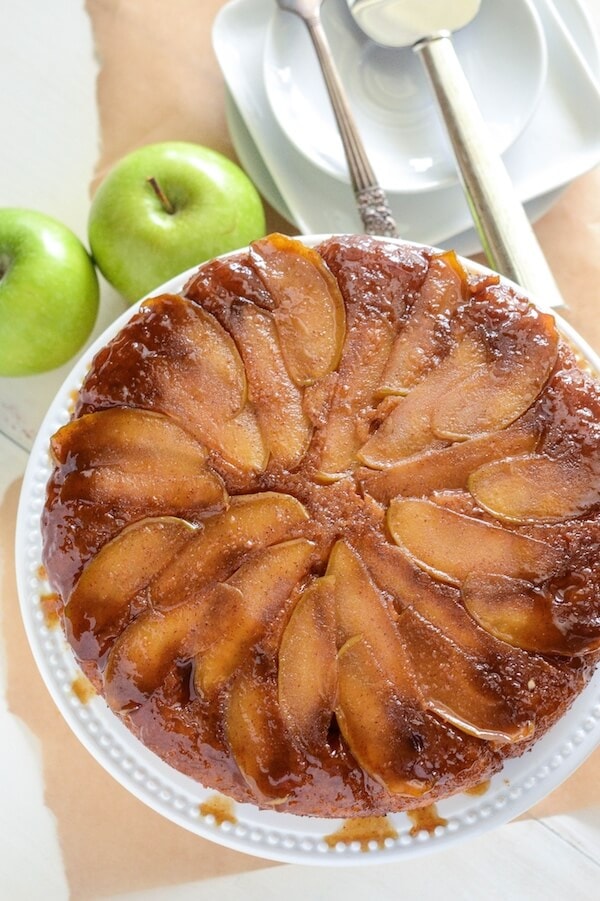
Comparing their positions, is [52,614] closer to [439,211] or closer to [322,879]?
[322,879]

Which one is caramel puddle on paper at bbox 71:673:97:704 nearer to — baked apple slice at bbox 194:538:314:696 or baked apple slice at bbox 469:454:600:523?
baked apple slice at bbox 194:538:314:696

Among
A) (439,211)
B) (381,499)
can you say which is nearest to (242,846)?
(381,499)

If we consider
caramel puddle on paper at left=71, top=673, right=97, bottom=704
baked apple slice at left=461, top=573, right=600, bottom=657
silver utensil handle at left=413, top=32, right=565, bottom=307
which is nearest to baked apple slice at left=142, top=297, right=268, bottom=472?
baked apple slice at left=461, top=573, right=600, bottom=657

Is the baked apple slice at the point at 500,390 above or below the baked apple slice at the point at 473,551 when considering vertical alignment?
above

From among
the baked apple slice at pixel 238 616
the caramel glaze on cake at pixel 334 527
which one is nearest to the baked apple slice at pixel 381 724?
the caramel glaze on cake at pixel 334 527

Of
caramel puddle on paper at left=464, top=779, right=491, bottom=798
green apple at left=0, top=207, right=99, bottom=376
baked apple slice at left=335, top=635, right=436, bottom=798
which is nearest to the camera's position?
baked apple slice at left=335, top=635, right=436, bottom=798

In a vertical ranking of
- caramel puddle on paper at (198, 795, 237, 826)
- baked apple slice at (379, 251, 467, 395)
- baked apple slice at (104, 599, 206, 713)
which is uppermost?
baked apple slice at (379, 251, 467, 395)

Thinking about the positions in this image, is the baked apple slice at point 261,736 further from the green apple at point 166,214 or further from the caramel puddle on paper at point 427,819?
the green apple at point 166,214
